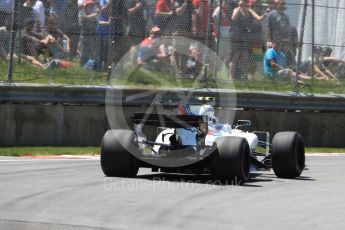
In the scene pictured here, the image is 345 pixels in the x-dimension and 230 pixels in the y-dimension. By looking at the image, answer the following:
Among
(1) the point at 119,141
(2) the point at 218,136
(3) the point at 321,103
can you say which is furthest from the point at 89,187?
(3) the point at 321,103

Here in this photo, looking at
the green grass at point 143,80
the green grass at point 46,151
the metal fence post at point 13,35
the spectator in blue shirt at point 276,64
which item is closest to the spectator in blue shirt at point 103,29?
the green grass at point 143,80

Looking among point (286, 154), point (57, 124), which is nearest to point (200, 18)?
point (57, 124)

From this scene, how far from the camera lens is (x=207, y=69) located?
58.3 feet

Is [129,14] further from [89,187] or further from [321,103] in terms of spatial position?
[89,187]

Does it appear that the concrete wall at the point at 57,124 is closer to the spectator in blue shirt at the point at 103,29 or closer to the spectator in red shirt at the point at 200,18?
the spectator in blue shirt at the point at 103,29

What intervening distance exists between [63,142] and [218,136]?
17.2ft

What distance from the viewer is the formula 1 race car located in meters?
11.5

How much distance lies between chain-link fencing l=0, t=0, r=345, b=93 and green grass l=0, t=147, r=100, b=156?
1430 millimetres

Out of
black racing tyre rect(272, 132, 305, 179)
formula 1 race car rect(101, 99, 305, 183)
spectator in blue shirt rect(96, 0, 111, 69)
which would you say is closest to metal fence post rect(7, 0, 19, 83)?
spectator in blue shirt rect(96, 0, 111, 69)

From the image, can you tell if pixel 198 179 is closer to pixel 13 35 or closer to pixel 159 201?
pixel 159 201

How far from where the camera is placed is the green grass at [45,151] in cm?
1563

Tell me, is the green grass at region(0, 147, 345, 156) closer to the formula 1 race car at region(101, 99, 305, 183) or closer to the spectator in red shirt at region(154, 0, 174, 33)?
the spectator in red shirt at region(154, 0, 174, 33)

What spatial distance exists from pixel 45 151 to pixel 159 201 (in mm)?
6602

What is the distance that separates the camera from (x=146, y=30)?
1738 cm
